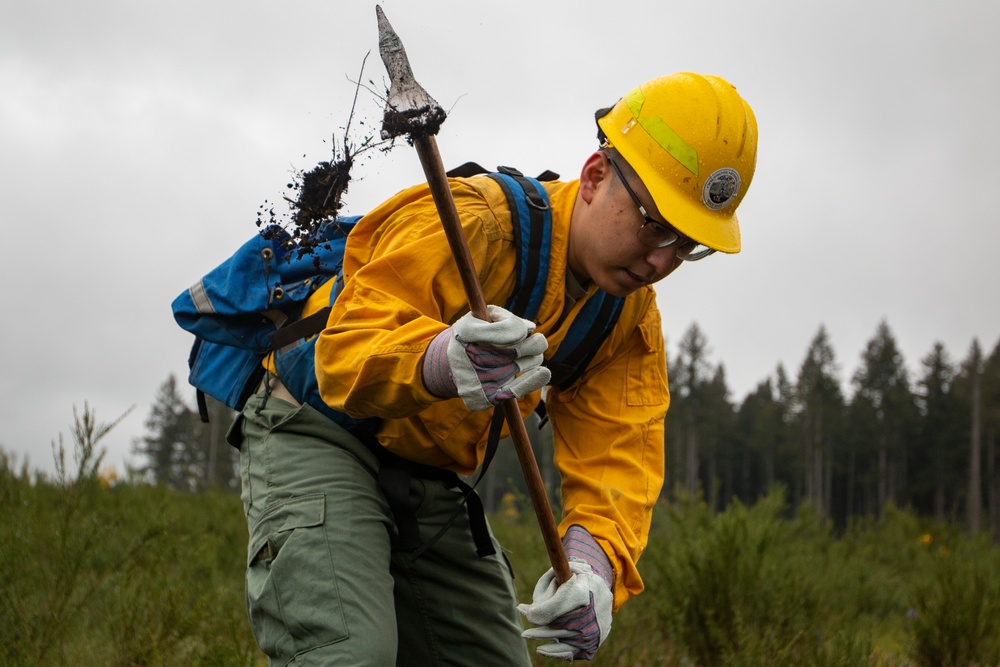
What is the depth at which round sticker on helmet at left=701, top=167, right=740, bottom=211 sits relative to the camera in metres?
2.51

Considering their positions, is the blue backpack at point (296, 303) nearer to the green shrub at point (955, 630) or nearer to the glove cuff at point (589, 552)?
the glove cuff at point (589, 552)

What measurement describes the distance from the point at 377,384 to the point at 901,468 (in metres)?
58.3

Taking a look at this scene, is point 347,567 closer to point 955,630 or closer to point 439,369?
point 439,369

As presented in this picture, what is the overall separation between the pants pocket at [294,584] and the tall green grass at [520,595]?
0.81m

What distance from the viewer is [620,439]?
2.97m

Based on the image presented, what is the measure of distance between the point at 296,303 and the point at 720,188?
1.28 metres

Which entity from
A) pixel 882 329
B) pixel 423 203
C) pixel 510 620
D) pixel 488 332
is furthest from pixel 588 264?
pixel 882 329

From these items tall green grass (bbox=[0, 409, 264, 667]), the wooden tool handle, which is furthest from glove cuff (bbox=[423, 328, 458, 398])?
tall green grass (bbox=[0, 409, 264, 667])

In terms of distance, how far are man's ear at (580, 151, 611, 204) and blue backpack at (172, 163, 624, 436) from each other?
0.44 ft

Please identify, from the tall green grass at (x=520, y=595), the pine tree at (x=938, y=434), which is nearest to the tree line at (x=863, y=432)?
the pine tree at (x=938, y=434)

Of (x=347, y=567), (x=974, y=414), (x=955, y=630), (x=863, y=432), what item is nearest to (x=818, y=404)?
(x=863, y=432)

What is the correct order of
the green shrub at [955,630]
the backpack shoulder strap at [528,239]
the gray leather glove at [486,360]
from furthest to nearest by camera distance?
1. the green shrub at [955,630]
2. the backpack shoulder strap at [528,239]
3. the gray leather glove at [486,360]

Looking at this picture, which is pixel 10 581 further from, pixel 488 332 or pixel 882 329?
pixel 882 329

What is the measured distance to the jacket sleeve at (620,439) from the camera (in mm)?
2859
